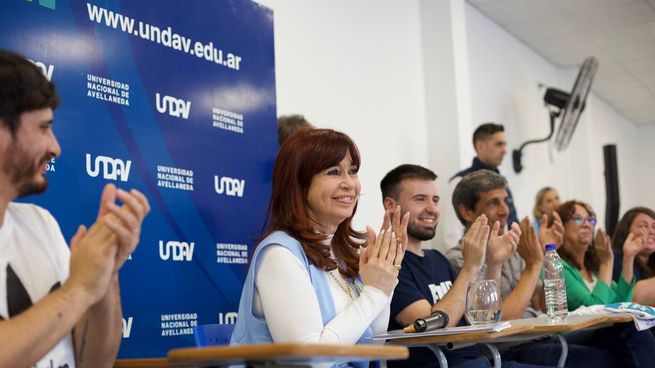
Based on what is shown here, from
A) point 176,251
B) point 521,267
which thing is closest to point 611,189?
point 521,267

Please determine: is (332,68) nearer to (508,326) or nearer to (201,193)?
(201,193)

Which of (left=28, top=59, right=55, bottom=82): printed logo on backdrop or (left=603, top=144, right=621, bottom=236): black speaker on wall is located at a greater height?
(left=603, top=144, right=621, bottom=236): black speaker on wall

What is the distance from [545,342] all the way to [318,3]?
7.91 feet

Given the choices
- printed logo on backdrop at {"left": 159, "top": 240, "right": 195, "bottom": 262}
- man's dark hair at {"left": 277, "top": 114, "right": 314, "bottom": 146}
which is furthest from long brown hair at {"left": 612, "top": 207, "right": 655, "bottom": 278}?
printed logo on backdrop at {"left": 159, "top": 240, "right": 195, "bottom": 262}

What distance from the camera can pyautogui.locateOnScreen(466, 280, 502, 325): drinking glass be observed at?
2.85 meters

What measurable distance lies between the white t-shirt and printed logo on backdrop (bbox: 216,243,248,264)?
1.49m

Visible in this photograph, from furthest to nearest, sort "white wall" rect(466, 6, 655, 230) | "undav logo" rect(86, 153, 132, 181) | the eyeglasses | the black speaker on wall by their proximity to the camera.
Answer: the black speaker on wall, "white wall" rect(466, 6, 655, 230), the eyeglasses, "undav logo" rect(86, 153, 132, 181)

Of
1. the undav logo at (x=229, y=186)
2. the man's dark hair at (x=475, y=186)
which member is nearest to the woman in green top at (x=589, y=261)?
the man's dark hair at (x=475, y=186)

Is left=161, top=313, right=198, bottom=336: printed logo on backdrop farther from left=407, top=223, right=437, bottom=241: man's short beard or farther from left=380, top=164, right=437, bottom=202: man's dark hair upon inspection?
left=380, top=164, right=437, bottom=202: man's dark hair

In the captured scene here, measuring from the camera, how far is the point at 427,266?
3.46 m

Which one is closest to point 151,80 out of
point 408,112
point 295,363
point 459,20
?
point 295,363

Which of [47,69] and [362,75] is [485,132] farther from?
[47,69]

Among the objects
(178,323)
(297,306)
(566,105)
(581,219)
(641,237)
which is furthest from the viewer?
(566,105)

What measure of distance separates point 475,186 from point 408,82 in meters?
1.84
